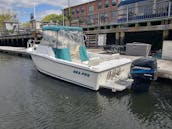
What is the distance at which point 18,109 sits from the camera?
15.5 feet

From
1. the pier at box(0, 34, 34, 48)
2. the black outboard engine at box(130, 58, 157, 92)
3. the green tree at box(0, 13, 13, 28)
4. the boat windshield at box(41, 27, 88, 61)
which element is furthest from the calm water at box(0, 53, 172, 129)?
the green tree at box(0, 13, 13, 28)

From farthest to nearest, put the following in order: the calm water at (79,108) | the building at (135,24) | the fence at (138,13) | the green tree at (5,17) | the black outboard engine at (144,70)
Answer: the green tree at (5,17) < the fence at (138,13) < the building at (135,24) < the black outboard engine at (144,70) < the calm water at (79,108)

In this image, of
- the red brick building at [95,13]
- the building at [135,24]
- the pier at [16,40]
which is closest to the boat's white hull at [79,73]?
the building at [135,24]

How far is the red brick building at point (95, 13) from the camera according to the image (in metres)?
15.2

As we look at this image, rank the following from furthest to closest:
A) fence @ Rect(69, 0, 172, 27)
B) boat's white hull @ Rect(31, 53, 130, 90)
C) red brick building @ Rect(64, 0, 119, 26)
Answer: red brick building @ Rect(64, 0, 119, 26) → fence @ Rect(69, 0, 172, 27) → boat's white hull @ Rect(31, 53, 130, 90)

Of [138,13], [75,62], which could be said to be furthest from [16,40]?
[75,62]

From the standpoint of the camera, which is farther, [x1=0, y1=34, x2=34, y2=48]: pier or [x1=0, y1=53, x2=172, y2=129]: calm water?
[x1=0, y1=34, x2=34, y2=48]: pier

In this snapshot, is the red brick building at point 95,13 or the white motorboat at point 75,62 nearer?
the white motorboat at point 75,62

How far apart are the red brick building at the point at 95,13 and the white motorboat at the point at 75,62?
7.64m

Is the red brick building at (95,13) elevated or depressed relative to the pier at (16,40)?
elevated

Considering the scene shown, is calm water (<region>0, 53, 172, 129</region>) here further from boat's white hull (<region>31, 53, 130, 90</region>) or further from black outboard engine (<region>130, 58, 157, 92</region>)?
black outboard engine (<region>130, 58, 157, 92</region>)

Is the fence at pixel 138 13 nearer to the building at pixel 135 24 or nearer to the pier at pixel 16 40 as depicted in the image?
the building at pixel 135 24

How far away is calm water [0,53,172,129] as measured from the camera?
4.02 metres

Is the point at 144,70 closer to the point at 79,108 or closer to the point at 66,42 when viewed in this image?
the point at 79,108
